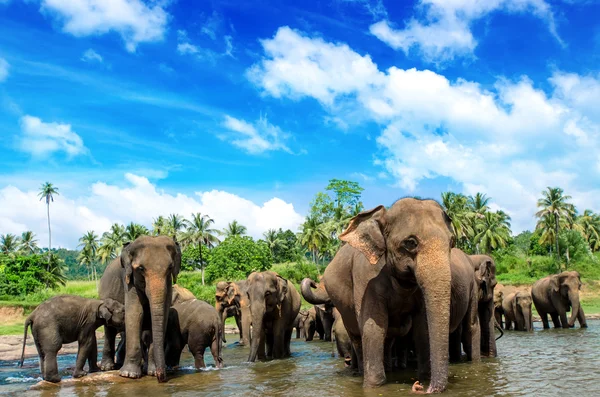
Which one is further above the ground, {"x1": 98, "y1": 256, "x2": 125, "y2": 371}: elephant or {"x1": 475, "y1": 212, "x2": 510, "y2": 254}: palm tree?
{"x1": 475, "y1": 212, "x2": 510, "y2": 254}: palm tree

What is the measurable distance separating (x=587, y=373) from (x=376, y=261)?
4.48 metres

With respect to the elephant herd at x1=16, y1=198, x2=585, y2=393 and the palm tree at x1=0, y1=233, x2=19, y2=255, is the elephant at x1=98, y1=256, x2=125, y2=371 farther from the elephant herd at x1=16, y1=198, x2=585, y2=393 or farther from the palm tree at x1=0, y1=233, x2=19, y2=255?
the palm tree at x1=0, y1=233, x2=19, y2=255

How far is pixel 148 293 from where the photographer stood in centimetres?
1070

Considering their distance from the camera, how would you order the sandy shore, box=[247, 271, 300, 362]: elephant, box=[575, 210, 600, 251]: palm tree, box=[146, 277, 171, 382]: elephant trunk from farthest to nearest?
box=[575, 210, 600, 251]: palm tree, the sandy shore, box=[247, 271, 300, 362]: elephant, box=[146, 277, 171, 382]: elephant trunk

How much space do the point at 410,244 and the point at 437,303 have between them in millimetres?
854

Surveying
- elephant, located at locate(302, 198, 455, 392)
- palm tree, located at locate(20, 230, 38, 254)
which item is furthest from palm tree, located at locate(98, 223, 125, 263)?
elephant, located at locate(302, 198, 455, 392)

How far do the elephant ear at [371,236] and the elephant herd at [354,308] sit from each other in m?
0.01

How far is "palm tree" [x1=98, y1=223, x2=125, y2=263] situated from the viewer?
294 feet

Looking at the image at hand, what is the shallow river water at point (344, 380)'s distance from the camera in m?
8.20

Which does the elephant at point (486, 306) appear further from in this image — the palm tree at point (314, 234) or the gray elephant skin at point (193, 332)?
the palm tree at point (314, 234)

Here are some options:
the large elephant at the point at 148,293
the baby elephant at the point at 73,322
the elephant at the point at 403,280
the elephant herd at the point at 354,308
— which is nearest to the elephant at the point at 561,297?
the elephant herd at the point at 354,308

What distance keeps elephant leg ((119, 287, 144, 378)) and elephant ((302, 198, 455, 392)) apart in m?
4.87

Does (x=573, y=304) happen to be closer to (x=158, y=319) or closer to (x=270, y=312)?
(x=270, y=312)

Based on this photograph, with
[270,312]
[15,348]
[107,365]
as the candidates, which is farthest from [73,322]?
[15,348]
